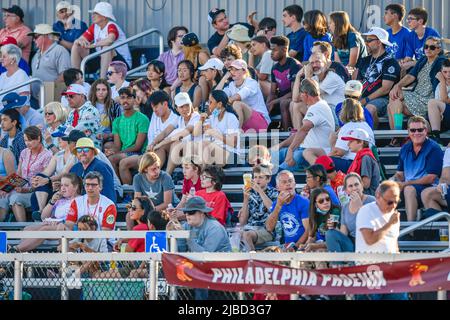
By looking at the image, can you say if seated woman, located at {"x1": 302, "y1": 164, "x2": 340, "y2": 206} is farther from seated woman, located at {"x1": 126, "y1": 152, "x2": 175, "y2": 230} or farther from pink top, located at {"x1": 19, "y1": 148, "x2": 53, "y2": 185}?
pink top, located at {"x1": 19, "y1": 148, "x2": 53, "y2": 185}

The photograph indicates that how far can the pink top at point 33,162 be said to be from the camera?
17141 mm

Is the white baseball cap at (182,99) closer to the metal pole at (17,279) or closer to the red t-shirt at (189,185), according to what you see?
the red t-shirt at (189,185)

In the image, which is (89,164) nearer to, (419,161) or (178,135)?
(178,135)

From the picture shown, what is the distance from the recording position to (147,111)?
17906mm

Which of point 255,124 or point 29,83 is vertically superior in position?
point 29,83

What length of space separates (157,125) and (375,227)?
5212 mm

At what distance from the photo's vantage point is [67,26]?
806 inches

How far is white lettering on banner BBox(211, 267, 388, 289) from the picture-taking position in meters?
11.7

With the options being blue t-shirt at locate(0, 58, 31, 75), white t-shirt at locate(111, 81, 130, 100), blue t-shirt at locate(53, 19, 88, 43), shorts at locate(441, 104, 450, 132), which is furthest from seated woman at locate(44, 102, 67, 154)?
shorts at locate(441, 104, 450, 132)

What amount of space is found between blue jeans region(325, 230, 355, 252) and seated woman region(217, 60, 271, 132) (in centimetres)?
381

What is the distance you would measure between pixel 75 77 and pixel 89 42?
5.40 feet

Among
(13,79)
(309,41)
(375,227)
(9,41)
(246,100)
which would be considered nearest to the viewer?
(375,227)

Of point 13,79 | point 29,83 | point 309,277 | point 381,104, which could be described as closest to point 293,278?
point 309,277

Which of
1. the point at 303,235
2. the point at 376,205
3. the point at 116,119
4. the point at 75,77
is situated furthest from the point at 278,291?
the point at 75,77
